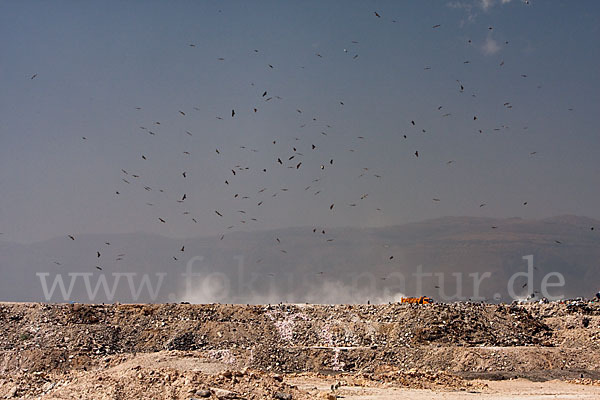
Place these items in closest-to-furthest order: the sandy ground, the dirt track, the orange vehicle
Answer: the sandy ground < the dirt track < the orange vehicle

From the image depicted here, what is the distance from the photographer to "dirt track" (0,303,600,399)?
27766 millimetres

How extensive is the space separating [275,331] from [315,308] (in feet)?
16.4

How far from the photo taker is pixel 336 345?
1511 inches

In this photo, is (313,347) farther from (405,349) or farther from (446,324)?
(446,324)

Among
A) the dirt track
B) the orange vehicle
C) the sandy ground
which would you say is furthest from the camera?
the orange vehicle

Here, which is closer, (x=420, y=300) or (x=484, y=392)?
(x=484, y=392)

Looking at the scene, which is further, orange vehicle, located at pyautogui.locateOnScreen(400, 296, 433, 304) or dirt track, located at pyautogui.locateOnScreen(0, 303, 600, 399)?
orange vehicle, located at pyautogui.locateOnScreen(400, 296, 433, 304)

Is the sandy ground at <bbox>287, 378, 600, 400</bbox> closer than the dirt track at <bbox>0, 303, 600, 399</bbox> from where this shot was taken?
Yes

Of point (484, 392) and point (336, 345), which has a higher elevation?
point (484, 392)

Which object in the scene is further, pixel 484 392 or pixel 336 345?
pixel 336 345

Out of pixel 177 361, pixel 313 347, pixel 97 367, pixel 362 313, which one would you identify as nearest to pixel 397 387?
pixel 177 361

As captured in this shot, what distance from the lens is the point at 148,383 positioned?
16.9 meters

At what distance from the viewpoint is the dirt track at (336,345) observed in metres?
27.8

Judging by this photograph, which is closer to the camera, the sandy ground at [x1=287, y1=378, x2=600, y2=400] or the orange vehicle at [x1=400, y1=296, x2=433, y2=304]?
the sandy ground at [x1=287, y1=378, x2=600, y2=400]
